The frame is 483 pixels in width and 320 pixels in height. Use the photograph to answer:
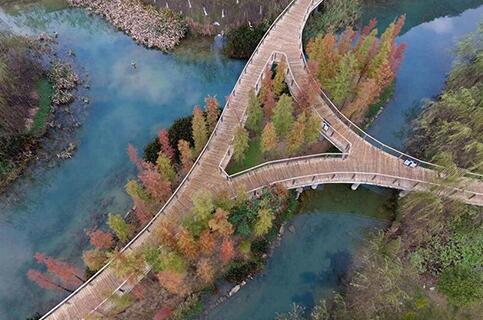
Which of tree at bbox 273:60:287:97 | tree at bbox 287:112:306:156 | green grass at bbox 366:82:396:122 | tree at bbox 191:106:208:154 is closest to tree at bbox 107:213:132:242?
tree at bbox 191:106:208:154

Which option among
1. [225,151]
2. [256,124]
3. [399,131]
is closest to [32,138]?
[225,151]

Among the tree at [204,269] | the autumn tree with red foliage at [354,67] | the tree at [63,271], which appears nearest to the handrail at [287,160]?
the autumn tree with red foliage at [354,67]

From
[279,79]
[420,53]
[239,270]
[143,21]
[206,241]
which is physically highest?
[143,21]

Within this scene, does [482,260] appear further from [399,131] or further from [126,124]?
[126,124]

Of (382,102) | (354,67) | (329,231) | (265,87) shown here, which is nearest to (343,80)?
(354,67)

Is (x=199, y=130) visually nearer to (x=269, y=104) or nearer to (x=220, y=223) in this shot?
(x=269, y=104)

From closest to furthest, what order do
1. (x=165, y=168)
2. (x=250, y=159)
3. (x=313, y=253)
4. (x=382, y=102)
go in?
1. (x=165, y=168)
2. (x=313, y=253)
3. (x=250, y=159)
4. (x=382, y=102)
